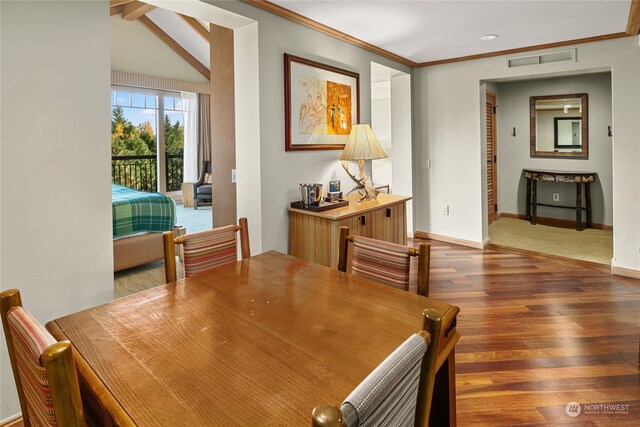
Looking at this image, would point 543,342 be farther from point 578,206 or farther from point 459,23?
point 578,206

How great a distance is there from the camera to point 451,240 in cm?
520

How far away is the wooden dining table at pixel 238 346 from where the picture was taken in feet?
2.75

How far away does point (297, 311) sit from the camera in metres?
1.30

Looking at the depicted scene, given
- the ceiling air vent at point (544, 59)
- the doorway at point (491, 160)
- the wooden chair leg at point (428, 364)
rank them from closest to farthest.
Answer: the wooden chair leg at point (428, 364) → the ceiling air vent at point (544, 59) → the doorway at point (491, 160)

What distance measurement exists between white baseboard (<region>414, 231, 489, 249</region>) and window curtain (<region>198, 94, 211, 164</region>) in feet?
17.7

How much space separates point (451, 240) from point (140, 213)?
3818 mm

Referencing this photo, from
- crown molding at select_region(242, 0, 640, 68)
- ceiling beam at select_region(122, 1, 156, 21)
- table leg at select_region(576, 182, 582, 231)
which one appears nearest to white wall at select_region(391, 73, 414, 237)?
crown molding at select_region(242, 0, 640, 68)

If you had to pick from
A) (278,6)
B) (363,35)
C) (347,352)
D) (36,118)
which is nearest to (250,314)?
(347,352)

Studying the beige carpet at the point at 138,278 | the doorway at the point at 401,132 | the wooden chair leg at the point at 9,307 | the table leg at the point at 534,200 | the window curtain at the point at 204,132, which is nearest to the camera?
the wooden chair leg at the point at 9,307

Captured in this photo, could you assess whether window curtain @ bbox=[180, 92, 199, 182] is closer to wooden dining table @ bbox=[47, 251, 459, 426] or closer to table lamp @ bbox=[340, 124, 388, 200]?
table lamp @ bbox=[340, 124, 388, 200]

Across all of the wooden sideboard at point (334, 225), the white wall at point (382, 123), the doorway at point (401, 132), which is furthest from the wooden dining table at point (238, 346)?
the white wall at point (382, 123)

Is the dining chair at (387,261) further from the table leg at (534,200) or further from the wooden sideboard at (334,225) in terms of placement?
the table leg at (534,200)

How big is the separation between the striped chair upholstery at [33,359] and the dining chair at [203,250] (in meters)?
0.72

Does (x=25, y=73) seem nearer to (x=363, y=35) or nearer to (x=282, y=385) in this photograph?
(x=282, y=385)
